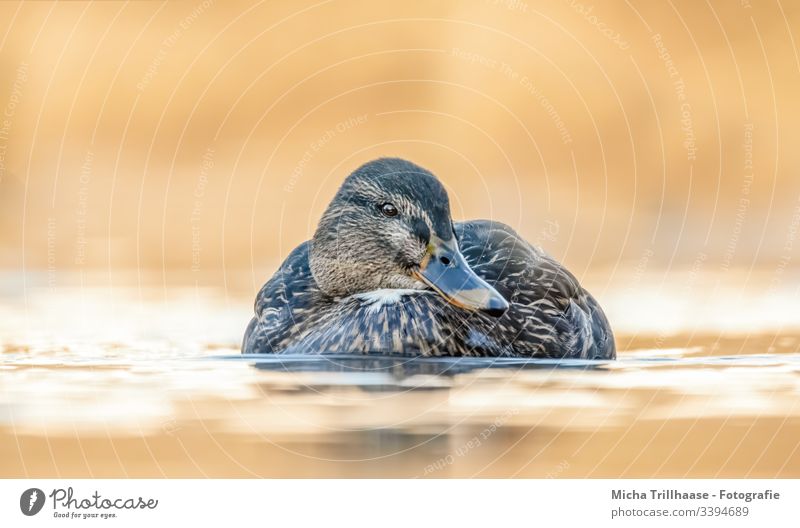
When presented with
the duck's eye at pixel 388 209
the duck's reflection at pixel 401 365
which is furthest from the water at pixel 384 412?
the duck's eye at pixel 388 209

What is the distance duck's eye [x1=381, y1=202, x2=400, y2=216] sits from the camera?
12.0 metres

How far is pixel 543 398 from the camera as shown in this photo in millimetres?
10578

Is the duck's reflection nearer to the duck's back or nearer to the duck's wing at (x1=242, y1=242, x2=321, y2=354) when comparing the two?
the duck's back

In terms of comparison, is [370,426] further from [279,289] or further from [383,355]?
[279,289]

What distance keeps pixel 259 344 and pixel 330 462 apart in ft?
12.5

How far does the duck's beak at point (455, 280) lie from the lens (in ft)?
36.3

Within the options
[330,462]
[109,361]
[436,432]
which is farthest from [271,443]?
[109,361]

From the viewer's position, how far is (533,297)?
1254 cm

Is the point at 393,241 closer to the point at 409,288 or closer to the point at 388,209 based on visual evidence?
the point at 388,209

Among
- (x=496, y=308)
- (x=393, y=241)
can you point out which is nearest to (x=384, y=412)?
(x=496, y=308)
